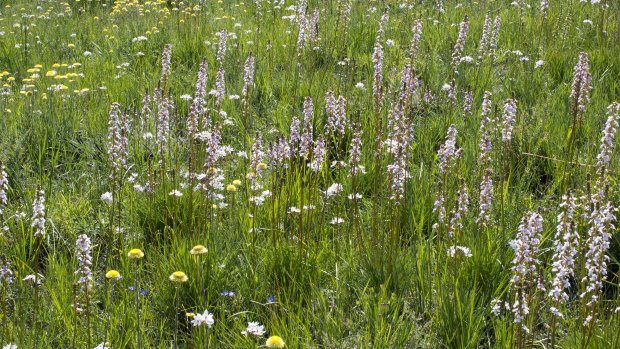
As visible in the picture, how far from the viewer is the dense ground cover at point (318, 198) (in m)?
2.30

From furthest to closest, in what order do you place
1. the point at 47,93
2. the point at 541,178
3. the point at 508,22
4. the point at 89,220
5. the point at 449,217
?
the point at 508,22 < the point at 47,93 < the point at 541,178 < the point at 89,220 < the point at 449,217

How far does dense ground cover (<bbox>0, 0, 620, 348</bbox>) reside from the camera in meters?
2.30

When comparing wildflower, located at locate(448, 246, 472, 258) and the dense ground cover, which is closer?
the dense ground cover

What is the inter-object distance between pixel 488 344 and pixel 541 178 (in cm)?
190

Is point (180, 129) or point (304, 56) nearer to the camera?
point (180, 129)

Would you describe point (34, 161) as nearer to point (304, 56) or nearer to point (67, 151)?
point (67, 151)

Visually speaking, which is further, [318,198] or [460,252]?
[318,198]

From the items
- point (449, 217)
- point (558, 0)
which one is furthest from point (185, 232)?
point (558, 0)

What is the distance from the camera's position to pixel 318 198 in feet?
11.4

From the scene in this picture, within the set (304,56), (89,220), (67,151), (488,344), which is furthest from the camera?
(304,56)

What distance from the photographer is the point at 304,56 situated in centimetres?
568

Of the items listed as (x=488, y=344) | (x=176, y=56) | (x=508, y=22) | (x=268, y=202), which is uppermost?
(x=508, y=22)

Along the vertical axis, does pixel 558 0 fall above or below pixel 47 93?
above

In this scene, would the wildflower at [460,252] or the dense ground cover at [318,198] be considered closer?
the dense ground cover at [318,198]
